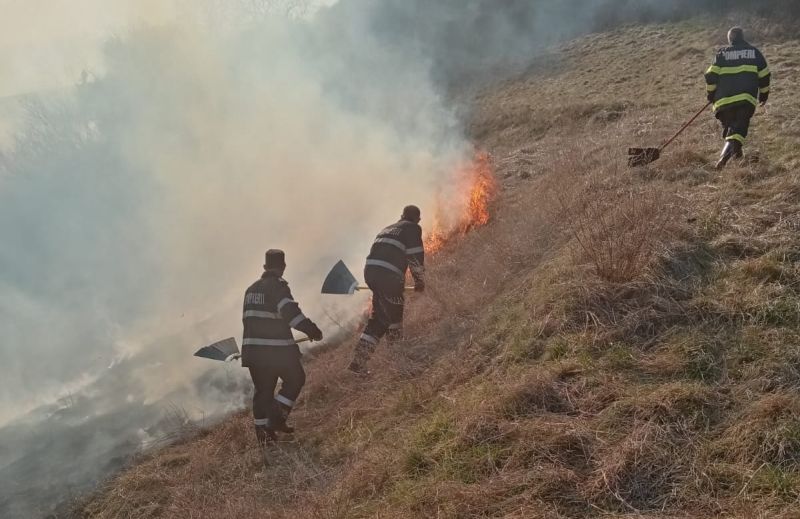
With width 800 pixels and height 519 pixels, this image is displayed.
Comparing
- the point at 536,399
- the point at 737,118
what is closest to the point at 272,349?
the point at 536,399

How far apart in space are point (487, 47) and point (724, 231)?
27.6 metres

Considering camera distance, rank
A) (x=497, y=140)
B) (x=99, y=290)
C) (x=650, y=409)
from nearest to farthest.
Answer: (x=650, y=409), (x=99, y=290), (x=497, y=140)

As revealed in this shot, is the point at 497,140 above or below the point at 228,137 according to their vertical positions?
below

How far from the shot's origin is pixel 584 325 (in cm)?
453

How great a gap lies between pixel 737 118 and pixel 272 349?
6281mm

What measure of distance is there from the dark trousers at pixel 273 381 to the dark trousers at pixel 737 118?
A: 598 cm

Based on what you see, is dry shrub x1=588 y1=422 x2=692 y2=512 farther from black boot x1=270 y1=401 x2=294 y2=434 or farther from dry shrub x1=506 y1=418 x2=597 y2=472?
black boot x1=270 y1=401 x2=294 y2=434

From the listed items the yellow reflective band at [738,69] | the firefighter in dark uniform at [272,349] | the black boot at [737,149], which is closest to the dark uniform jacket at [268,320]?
the firefighter in dark uniform at [272,349]

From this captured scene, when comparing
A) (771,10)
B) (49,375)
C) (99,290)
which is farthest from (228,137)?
(771,10)

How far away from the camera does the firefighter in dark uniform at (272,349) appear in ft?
18.6

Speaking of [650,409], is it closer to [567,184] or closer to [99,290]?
[567,184]

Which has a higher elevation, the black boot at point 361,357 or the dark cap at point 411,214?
the dark cap at point 411,214

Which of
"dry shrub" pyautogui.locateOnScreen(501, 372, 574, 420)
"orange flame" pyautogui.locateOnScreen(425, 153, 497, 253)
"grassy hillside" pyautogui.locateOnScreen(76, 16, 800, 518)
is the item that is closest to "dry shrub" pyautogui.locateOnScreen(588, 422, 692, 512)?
"grassy hillside" pyautogui.locateOnScreen(76, 16, 800, 518)

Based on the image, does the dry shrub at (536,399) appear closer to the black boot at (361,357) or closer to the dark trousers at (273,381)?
the black boot at (361,357)
